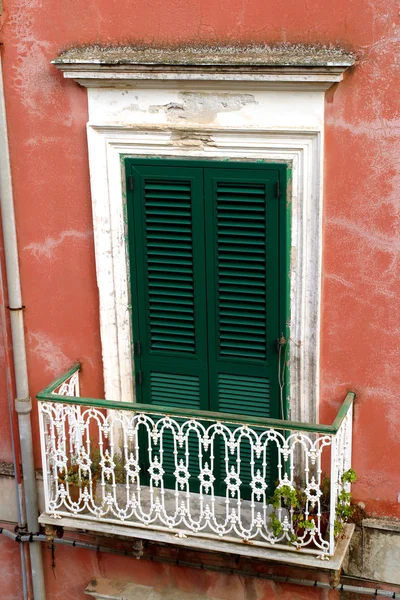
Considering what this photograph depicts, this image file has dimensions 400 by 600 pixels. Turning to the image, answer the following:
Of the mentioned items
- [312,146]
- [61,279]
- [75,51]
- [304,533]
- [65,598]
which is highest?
[75,51]

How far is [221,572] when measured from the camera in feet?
23.8

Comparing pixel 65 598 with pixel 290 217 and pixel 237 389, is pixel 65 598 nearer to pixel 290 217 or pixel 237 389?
pixel 237 389

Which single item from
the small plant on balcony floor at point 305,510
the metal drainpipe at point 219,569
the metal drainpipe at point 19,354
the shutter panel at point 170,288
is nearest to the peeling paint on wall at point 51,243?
the metal drainpipe at point 19,354

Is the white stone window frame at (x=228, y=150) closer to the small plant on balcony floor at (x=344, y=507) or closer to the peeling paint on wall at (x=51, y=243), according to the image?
the peeling paint on wall at (x=51, y=243)

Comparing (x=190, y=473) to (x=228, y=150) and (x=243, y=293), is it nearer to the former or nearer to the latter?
(x=243, y=293)

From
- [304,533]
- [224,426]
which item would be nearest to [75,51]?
[224,426]

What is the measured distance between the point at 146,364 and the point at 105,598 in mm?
2038

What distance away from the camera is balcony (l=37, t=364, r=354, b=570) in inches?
253

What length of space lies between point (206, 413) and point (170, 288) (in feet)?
3.40

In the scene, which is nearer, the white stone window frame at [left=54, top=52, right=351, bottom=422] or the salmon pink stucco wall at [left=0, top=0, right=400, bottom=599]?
the salmon pink stucco wall at [left=0, top=0, right=400, bottom=599]

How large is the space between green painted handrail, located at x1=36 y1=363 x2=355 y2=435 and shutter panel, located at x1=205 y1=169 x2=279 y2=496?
0.40 meters

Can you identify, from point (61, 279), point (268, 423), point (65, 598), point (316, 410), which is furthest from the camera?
point (65, 598)

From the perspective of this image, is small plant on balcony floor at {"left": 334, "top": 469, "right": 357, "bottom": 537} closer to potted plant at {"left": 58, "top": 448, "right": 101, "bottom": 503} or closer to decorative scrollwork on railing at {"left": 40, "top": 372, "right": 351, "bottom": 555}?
decorative scrollwork on railing at {"left": 40, "top": 372, "right": 351, "bottom": 555}

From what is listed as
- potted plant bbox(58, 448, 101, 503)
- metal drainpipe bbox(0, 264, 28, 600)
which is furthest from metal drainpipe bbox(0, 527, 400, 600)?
potted plant bbox(58, 448, 101, 503)
